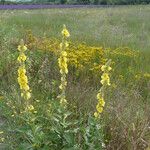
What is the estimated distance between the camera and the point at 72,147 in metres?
3.89

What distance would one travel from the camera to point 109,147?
14.2 ft

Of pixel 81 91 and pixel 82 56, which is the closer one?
pixel 81 91

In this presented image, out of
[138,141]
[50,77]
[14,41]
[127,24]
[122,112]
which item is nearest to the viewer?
[138,141]

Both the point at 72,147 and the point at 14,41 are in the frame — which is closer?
Result: the point at 72,147

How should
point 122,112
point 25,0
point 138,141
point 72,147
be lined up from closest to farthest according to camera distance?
point 72,147
point 138,141
point 122,112
point 25,0

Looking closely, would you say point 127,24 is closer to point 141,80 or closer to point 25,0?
point 141,80

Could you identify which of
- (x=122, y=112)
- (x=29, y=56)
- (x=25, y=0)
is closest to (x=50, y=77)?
(x=29, y=56)

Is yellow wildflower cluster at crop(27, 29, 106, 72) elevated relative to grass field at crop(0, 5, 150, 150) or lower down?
elevated

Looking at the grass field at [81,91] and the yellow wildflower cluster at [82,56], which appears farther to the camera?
the yellow wildflower cluster at [82,56]

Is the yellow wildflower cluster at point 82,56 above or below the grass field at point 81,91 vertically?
above

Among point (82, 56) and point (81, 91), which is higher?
point (82, 56)

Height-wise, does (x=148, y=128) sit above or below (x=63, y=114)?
below

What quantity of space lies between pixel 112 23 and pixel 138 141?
11.1 m

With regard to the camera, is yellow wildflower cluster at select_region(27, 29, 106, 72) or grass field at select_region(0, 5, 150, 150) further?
yellow wildflower cluster at select_region(27, 29, 106, 72)
